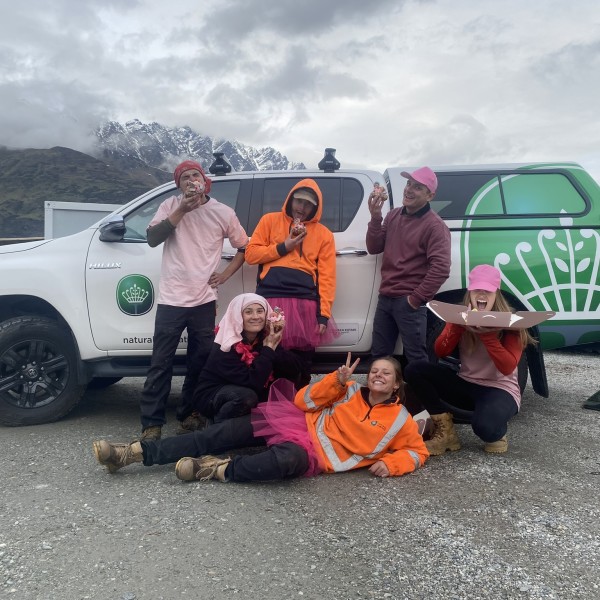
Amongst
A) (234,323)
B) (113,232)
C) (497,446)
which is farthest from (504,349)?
(113,232)

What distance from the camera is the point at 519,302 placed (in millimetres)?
4219

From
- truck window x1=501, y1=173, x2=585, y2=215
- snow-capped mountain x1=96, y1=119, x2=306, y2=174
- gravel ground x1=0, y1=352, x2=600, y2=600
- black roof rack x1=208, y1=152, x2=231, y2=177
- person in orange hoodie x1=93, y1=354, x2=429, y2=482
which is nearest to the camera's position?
gravel ground x1=0, y1=352, x2=600, y2=600

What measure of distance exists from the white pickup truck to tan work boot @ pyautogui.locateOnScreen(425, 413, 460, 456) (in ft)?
2.46

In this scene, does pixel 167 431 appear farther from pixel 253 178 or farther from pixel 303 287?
pixel 253 178

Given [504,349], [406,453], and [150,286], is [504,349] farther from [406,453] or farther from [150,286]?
[150,286]

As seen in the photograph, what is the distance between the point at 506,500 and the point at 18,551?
2254mm

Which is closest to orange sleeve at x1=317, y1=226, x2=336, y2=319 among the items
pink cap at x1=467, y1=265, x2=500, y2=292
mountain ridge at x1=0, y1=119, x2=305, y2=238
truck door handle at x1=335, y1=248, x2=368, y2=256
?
truck door handle at x1=335, y1=248, x2=368, y2=256

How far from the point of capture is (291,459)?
300 centimetres

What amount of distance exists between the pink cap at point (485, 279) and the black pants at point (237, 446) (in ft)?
4.91

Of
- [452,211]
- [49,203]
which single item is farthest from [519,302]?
[49,203]

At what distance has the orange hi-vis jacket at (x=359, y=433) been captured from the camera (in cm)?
317

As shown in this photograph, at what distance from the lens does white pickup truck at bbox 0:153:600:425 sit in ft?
13.7

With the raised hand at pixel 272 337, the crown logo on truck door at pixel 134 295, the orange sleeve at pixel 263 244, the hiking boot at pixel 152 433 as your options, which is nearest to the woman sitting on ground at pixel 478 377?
the raised hand at pixel 272 337

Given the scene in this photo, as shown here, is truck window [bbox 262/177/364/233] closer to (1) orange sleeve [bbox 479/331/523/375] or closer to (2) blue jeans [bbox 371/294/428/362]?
(2) blue jeans [bbox 371/294/428/362]
